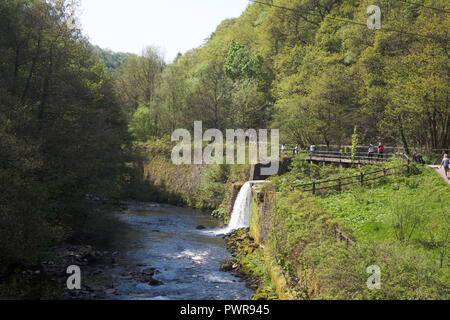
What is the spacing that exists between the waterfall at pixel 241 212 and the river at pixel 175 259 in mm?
1632

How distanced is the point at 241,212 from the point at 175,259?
31.4 ft

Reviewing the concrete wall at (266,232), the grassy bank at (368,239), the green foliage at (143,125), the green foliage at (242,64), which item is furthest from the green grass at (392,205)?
the green foliage at (143,125)

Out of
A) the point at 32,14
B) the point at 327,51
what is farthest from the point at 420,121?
the point at 32,14

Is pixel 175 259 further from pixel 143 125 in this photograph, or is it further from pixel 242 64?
pixel 242 64

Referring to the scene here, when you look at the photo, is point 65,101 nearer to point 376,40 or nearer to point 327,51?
point 376,40

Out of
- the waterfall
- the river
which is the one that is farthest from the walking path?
the waterfall

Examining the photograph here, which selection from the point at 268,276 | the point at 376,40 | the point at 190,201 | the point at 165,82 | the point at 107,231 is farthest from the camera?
the point at 165,82

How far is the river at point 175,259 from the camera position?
16859mm

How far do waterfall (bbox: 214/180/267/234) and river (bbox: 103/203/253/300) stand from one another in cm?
163

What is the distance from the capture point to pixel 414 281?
10453 millimetres

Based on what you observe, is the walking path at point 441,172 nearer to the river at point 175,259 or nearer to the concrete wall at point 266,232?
the concrete wall at point 266,232

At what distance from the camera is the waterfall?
3036cm

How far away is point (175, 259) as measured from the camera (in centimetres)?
2227

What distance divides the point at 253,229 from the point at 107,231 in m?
10.7
